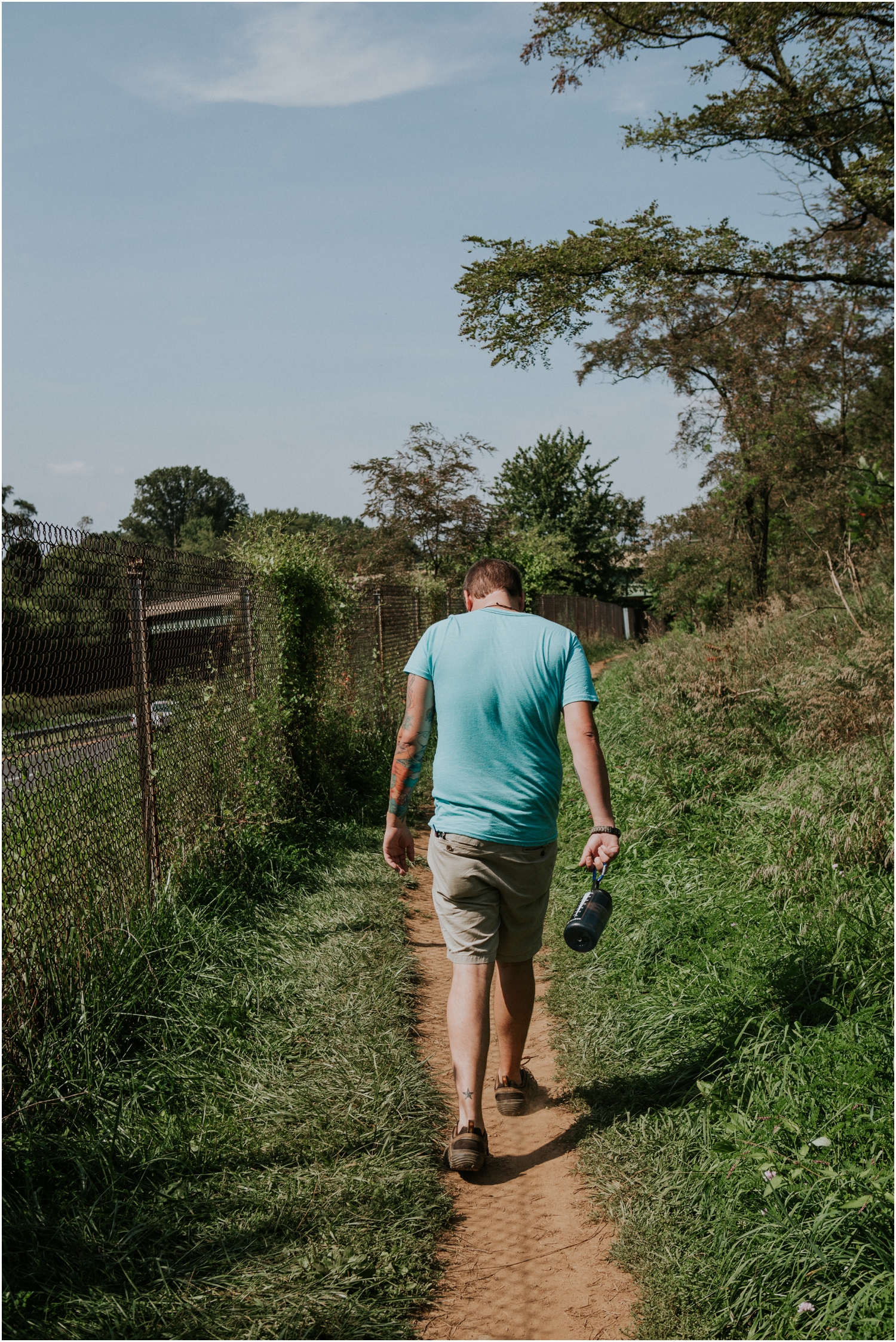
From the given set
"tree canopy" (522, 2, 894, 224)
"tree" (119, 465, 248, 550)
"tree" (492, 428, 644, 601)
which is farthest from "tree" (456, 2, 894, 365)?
"tree" (119, 465, 248, 550)

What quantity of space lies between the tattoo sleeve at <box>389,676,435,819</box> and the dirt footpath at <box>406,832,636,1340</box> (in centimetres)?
120

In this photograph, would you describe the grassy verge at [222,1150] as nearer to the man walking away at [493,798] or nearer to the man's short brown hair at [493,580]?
the man walking away at [493,798]

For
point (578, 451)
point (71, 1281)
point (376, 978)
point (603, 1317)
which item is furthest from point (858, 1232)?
point (578, 451)

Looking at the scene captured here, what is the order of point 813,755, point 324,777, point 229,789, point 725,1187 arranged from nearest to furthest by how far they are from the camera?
1. point 725,1187
2. point 229,789
3. point 813,755
4. point 324,777

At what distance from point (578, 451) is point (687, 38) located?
100 feet

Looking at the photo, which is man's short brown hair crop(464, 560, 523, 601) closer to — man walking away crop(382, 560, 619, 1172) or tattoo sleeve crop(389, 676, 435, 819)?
man walking away crop(382, 560, 619, 1172)

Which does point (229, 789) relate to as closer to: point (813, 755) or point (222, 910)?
point (222, 910)

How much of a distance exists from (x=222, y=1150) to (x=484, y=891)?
1231mm

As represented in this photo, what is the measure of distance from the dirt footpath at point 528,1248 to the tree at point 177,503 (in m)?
103

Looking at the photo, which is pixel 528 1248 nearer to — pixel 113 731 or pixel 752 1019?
pixel 752 1019

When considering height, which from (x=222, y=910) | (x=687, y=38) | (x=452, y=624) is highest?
(x=687, y=38)

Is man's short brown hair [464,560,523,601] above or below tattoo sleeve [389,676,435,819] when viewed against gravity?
above

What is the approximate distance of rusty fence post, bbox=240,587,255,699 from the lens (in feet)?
21.4

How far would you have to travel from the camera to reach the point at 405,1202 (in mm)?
2875
